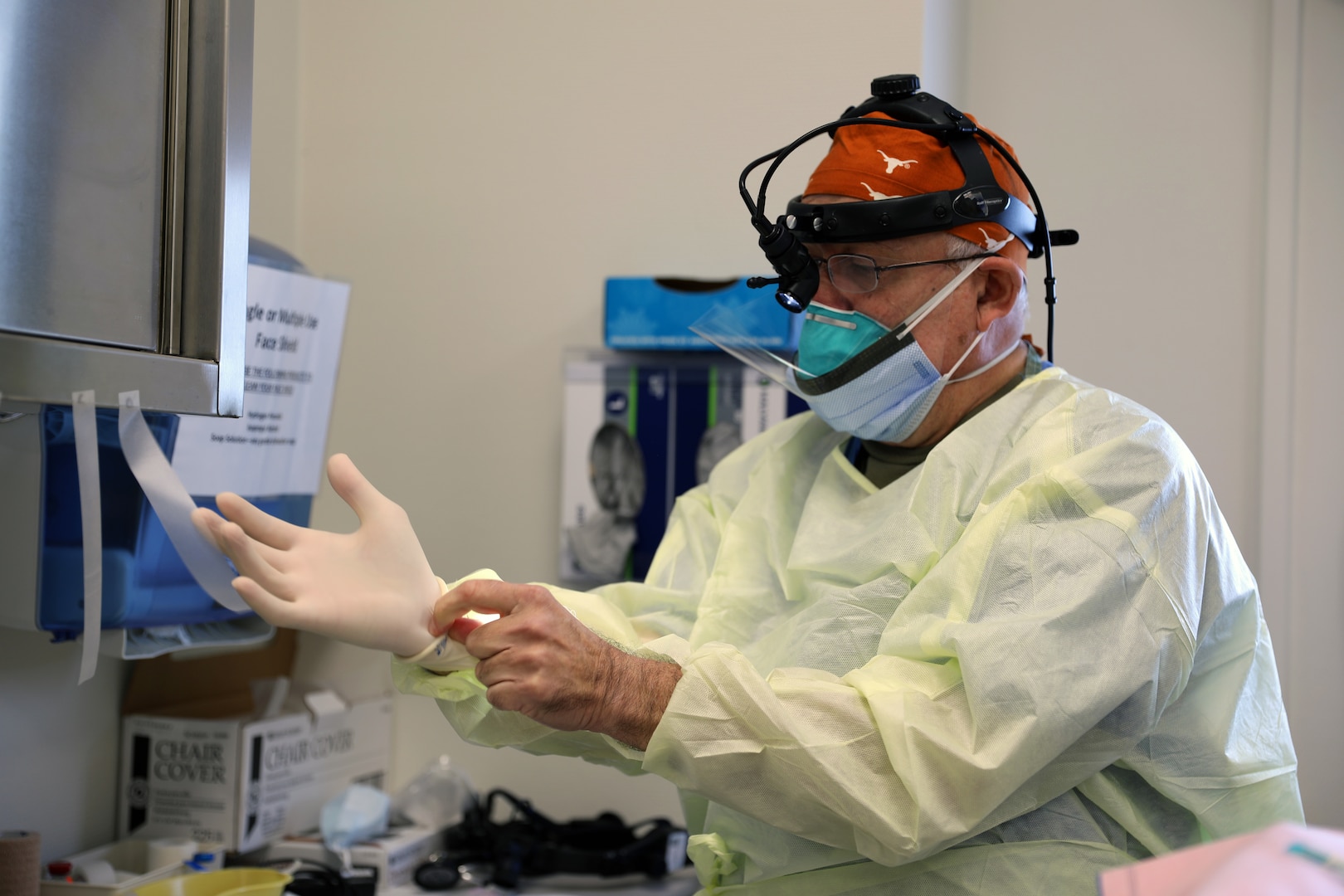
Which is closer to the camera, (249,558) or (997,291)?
(249,558)

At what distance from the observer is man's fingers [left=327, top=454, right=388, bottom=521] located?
0.93 meters

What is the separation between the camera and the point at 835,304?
1.27 meters

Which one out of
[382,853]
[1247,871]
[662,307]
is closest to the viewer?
[1247,871]

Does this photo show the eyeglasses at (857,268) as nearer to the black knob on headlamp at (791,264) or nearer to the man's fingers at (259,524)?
the black knob on headlamp at (791,264)

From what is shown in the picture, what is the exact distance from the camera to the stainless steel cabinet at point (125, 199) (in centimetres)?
89

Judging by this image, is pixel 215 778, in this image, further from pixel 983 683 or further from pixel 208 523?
pixel 983 683

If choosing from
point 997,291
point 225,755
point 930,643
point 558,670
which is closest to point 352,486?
point 558,670

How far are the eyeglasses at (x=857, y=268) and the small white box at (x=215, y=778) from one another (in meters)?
1.10

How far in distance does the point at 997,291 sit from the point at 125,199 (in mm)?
928

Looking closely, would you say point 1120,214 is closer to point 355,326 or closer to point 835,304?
point 835,304

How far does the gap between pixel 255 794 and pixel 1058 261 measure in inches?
65.4

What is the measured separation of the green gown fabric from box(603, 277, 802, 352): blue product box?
57 cm

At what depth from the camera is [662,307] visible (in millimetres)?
1798

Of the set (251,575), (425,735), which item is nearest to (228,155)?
(251,575)
